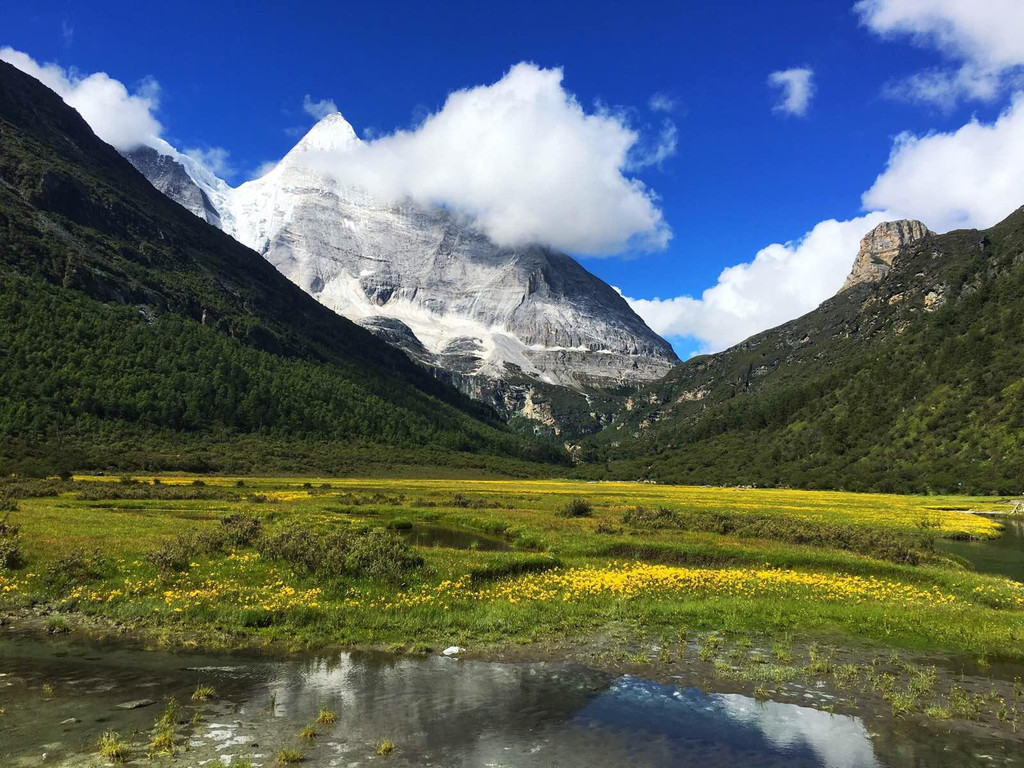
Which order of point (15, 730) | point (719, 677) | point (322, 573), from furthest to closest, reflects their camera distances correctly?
point (322, 573)
point (719, 677)
point (15, 730)

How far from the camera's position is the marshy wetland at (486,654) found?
14773 mm

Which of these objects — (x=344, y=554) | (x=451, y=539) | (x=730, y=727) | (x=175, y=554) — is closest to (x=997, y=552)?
(x=451, y=539)

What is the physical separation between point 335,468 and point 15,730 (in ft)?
535

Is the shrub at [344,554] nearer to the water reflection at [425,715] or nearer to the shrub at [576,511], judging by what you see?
the water reflection at [425,715]

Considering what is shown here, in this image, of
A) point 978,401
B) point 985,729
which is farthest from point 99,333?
point 978,401

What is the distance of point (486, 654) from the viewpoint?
2200 cm

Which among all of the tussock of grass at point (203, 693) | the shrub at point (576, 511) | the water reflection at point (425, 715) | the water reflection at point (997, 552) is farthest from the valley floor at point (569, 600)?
the shrub at point (576, 511)

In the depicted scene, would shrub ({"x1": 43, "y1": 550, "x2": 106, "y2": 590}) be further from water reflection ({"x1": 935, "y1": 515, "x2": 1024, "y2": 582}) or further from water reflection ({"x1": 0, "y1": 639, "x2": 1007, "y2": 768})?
water reflection ({"x1": 935, "y1": 515, "x2": 1024, "y2": 582})

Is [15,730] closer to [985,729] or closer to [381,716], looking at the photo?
[381,716]

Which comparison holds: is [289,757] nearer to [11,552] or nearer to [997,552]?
[11,552]

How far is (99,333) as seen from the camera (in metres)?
178

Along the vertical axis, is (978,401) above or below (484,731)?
above

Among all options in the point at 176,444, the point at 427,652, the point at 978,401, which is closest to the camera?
the point at 427,652

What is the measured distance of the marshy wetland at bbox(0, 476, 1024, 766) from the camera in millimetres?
14773
